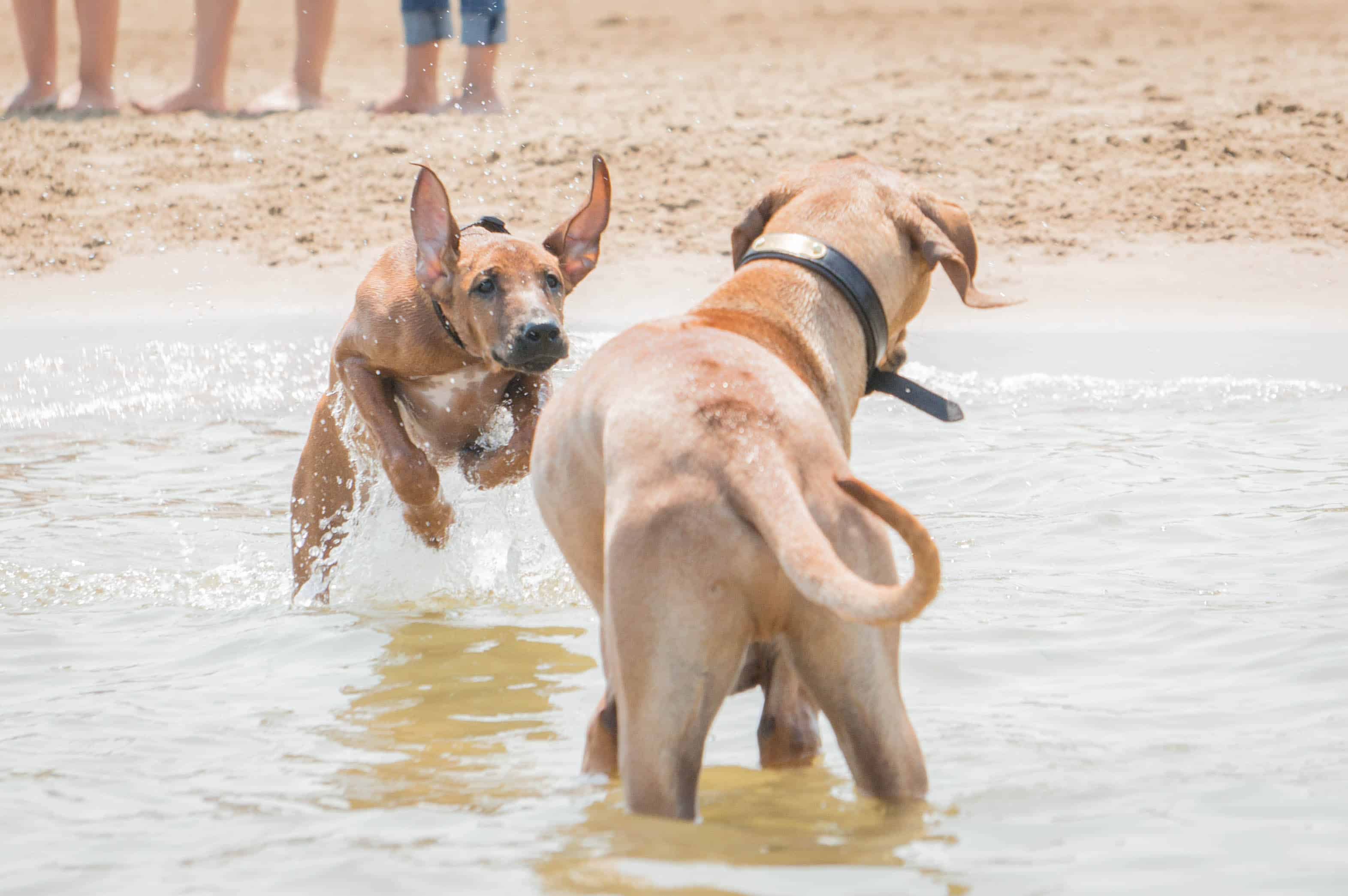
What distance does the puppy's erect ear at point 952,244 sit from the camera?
3.54 m

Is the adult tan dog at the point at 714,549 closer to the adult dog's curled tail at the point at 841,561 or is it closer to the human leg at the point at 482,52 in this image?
the adult dog's curled tail at the point at 841,561

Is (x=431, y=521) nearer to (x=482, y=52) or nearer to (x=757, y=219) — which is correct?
(x=757, y=219)

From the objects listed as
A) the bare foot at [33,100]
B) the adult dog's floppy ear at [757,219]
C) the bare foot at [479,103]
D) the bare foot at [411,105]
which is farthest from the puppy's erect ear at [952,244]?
the bare foot at [33,100]

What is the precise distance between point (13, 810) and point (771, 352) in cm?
173

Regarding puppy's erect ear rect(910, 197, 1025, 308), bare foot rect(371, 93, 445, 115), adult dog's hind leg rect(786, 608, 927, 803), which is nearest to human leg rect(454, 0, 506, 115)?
bare foot rect(371, 93, 445, 115)

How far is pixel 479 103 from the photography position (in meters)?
11.1

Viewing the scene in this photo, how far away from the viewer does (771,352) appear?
316cm

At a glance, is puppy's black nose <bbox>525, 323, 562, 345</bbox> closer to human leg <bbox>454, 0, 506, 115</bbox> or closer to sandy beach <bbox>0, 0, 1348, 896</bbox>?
sandy beach <bbox>0, 0, 1348, 896</bbox>

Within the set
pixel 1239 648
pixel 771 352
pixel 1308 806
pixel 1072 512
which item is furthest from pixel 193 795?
pixel 1072 512

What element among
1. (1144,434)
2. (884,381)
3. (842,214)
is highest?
(842,214)

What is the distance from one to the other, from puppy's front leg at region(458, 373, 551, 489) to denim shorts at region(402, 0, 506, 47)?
6227mm

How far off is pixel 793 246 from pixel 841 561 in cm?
102

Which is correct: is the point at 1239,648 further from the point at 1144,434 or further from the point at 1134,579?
the point at 1144,434

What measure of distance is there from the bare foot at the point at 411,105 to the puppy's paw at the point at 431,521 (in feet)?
21.2
